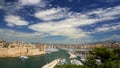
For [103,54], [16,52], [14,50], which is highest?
[103,54]

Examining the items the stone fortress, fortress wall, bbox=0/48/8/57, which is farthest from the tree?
fortress wall, bbox=0/48/8/57

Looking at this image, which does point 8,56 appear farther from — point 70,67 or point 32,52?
point 70,67

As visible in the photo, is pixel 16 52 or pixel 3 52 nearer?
pixel 3 52

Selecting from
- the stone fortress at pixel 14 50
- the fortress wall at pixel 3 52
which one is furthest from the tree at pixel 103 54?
the fortress wall at pixel 3 52

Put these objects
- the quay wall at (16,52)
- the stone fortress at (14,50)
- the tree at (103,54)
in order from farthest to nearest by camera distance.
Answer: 1. the stone fortress at (14,50)
2. the quay wall at (16,52)
3. the tree at (103,54)

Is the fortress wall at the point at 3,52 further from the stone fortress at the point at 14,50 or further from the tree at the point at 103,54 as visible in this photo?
the tree at the point at 103,54

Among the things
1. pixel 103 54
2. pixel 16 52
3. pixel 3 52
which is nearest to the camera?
pixel 103 54

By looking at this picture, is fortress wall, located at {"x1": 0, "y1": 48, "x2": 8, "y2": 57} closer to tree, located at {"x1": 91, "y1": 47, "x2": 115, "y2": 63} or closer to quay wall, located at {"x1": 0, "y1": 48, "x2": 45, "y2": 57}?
quay wall, located at {"x1": 0, "y1": 48, "x2": 45, "y2": 57}

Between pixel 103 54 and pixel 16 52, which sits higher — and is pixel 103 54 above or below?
above

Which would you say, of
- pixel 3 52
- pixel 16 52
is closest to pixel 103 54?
pixel 3 52

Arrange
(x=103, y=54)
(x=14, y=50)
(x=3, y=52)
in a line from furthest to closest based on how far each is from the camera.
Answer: (x=14, y=50), (x=3, y=52), (x=103, y=54)

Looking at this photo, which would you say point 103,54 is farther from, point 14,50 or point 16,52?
point 16,52

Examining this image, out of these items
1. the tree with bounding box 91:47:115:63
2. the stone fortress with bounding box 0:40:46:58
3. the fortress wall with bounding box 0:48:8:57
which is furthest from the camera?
the stone fortress with bounding box 0:40:46:58
